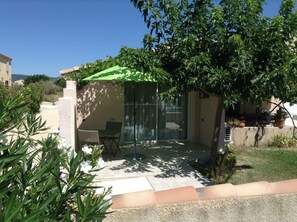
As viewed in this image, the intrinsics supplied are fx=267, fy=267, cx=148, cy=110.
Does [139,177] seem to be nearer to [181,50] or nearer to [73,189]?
[181,50]

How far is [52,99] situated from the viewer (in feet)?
119

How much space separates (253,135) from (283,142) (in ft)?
4.23

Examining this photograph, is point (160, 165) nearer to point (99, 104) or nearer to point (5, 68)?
point (99, 104)

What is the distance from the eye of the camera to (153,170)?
326 inches

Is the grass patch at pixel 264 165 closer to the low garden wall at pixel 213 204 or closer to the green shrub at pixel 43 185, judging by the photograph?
the low garden wall at pixel 213 204

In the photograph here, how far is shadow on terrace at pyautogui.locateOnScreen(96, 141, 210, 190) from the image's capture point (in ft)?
24.8

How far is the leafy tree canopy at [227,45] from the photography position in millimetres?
6574

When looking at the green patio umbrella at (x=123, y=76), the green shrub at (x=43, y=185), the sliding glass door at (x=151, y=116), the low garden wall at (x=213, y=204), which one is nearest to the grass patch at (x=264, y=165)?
the sliding glass door at (x=151, y=116)

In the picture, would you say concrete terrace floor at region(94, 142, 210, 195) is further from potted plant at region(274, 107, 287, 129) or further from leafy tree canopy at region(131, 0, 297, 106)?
potted plant at region(274, 107, 287, 129)

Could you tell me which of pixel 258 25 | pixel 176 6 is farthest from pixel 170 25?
pixel 258 25

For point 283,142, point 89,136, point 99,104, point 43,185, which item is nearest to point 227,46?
point 89,136

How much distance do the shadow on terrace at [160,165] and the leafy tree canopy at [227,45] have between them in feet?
8.42

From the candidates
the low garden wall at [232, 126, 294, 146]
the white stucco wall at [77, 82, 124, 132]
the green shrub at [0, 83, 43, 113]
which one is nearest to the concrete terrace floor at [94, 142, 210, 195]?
the white stucco wall at [77, 82, 124, 132]

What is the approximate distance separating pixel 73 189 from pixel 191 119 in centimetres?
1015
